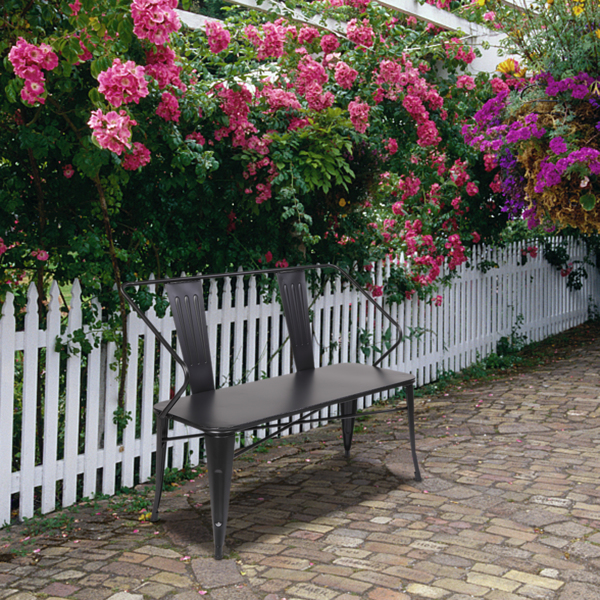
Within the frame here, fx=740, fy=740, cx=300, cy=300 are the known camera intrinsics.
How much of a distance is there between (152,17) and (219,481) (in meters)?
2.12

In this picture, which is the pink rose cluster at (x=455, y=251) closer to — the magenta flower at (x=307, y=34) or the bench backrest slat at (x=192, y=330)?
the magenta flower at (x=307, y=34)

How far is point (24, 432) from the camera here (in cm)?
388

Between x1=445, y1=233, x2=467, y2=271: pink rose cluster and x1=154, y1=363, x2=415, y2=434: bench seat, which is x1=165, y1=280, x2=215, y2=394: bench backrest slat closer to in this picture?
x1=154, y1=363, x2=415, y2=434: bench seat

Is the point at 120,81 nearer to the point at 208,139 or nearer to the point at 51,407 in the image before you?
the point at 208,139

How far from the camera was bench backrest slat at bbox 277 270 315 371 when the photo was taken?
15.3ft

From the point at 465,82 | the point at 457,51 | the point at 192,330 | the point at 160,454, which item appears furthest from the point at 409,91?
the point at 160,454

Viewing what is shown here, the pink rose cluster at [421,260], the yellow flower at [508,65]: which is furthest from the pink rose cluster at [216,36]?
the pink rose cluster at [421,260]

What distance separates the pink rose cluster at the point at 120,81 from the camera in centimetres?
335

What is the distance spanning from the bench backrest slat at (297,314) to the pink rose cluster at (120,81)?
1601 mm

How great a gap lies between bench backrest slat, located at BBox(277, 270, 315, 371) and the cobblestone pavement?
728 millimetres

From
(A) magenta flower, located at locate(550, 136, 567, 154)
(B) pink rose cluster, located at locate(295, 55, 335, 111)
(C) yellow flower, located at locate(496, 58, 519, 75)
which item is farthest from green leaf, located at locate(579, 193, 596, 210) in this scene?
(B) pink rose cluster, located at locate(295, 55, 335, 111)

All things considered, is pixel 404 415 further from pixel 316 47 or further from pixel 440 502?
pixel 316 47

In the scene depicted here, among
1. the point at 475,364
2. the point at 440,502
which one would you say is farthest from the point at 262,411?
the point at 475,364

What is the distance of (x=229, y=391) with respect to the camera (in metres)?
4.19
